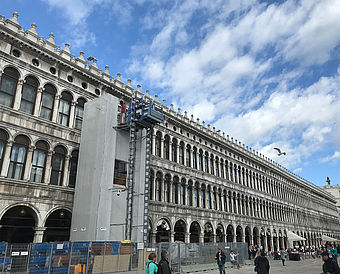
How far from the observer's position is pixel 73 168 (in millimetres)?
20906

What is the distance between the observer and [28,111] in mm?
19391

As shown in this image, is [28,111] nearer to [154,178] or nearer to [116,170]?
[116,170]

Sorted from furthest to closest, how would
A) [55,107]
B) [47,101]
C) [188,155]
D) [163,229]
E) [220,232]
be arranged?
[220,232]
[188,155]
[163,229]
[55,107]
[47,101]

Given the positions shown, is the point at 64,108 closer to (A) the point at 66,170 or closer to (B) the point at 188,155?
(A) the point at 66,170

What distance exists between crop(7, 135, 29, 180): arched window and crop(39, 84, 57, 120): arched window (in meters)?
2.30

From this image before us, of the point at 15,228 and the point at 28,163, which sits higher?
the point at 28,163

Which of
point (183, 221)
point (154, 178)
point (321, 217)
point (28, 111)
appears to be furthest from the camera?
point (321, 217)

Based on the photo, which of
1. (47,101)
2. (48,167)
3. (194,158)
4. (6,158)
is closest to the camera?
(6,158)

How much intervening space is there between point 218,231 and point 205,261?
13536 mm

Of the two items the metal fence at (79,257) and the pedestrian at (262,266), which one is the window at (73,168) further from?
the pedestrian at (262,266)

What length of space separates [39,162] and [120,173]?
5.15m

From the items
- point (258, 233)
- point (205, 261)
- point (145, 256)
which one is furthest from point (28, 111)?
point (258, 233)

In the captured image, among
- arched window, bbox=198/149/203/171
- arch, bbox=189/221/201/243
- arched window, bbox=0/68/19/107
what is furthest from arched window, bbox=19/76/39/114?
arch, bbox=189/221/201/243

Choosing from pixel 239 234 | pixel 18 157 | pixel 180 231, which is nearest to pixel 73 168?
pixel 18 157
